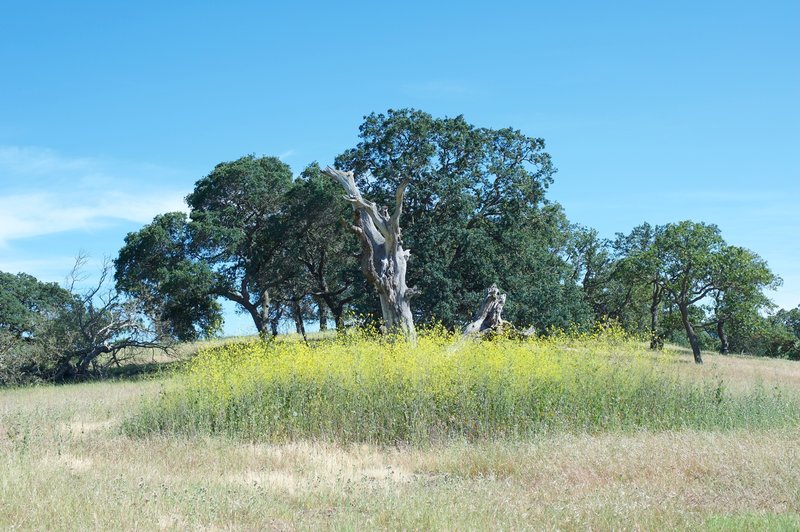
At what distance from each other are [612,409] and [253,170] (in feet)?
73.5

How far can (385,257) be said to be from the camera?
60.2ft

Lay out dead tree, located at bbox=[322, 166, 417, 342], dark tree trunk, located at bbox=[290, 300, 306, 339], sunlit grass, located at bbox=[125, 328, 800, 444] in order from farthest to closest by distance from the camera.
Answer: dark tree trunk, located at bbox=[290, 300, 306, 339]
dead tree, located at bbox=[322, 166, 417, 342]
sunlit grass, located at bbox=[125, 328, 800, 444]

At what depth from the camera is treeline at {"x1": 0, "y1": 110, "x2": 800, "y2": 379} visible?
26.2 meters

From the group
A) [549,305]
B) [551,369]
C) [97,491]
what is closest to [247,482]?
[97,491]

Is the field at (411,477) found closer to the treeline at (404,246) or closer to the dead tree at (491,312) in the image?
the dead tree at (491,312)

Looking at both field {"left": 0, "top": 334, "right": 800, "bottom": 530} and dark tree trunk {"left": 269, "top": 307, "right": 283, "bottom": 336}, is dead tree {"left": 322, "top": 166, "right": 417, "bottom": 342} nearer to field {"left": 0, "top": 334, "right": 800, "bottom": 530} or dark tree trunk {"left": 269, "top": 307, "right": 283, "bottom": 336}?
field {"left": 0, "top": 334, "right": 800, "bottom": 530}

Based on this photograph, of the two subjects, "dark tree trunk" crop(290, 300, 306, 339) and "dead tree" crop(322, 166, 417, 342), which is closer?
"dead tree" crop(322, 166, 417, 342)

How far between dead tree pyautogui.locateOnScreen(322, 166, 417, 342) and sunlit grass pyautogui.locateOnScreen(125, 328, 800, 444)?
522 centimetres

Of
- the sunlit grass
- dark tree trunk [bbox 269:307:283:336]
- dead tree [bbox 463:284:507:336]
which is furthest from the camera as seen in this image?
dark tree trunk [bbox 269:307:283:336]

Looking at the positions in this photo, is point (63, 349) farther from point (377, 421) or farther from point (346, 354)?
point (377, 421)

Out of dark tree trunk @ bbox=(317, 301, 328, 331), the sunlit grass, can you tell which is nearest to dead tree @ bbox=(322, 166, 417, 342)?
the sunlit grass

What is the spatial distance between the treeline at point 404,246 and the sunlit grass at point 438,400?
1255 centimetres

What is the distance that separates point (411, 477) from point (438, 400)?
3.07 meters

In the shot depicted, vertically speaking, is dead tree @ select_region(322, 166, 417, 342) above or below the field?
above
